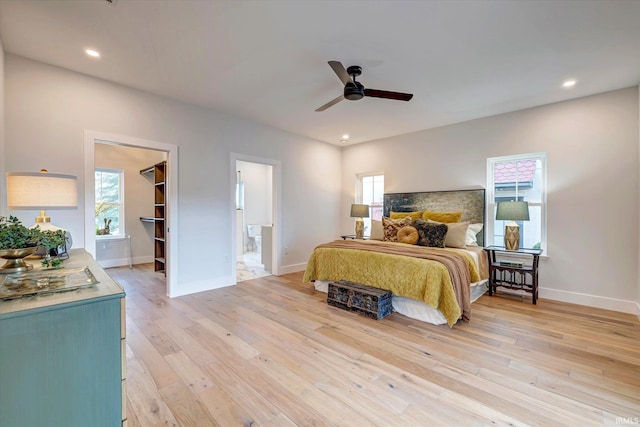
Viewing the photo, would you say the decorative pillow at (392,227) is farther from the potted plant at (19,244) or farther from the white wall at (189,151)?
the potted plant at (19,244)

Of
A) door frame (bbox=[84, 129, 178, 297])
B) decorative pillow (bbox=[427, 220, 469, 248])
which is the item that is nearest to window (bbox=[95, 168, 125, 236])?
door frame (bbox=[84, 129, 178, 297])

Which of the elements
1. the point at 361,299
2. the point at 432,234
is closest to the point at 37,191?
the point at 361,299

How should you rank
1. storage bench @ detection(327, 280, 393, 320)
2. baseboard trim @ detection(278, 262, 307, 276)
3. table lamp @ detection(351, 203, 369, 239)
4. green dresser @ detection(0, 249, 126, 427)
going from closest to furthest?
green dresser @ detection(0, 249, 126, 427)
storage bench @ detection(327, 280, 393, 320)
baseboard trim @ detection(278, 262, 307, 276)
table lamp @ detection(351, 203, 369, 239)

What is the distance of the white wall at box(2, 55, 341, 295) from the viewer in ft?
9.28

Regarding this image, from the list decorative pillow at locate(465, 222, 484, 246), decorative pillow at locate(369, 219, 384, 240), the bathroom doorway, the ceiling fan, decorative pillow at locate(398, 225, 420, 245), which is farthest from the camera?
the bathroom doorway

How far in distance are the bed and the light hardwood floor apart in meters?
A: 0.24

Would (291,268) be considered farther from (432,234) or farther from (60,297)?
(60,297)

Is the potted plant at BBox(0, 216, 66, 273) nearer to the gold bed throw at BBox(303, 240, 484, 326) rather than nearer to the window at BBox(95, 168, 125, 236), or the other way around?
the gold bed throw at BBox(303, 240, 484, 326)

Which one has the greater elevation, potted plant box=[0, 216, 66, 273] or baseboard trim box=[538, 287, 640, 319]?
potted plant box=[0, 216, 66, 273]

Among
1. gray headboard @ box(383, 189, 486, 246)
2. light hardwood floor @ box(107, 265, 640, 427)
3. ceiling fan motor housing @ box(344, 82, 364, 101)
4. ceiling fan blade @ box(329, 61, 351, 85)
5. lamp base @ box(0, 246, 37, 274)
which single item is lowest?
light hardwood floor @ box(107, 265, 640, 427)

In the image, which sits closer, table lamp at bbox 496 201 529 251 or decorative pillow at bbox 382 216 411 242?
table lamp at bbox 496 201 529 251

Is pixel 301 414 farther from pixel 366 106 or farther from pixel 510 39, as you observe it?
pixel 366 106

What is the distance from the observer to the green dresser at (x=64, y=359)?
93 centimetres

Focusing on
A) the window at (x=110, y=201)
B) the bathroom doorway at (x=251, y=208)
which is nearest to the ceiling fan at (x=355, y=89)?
the bathroom doorway at (x=251, y=208)
